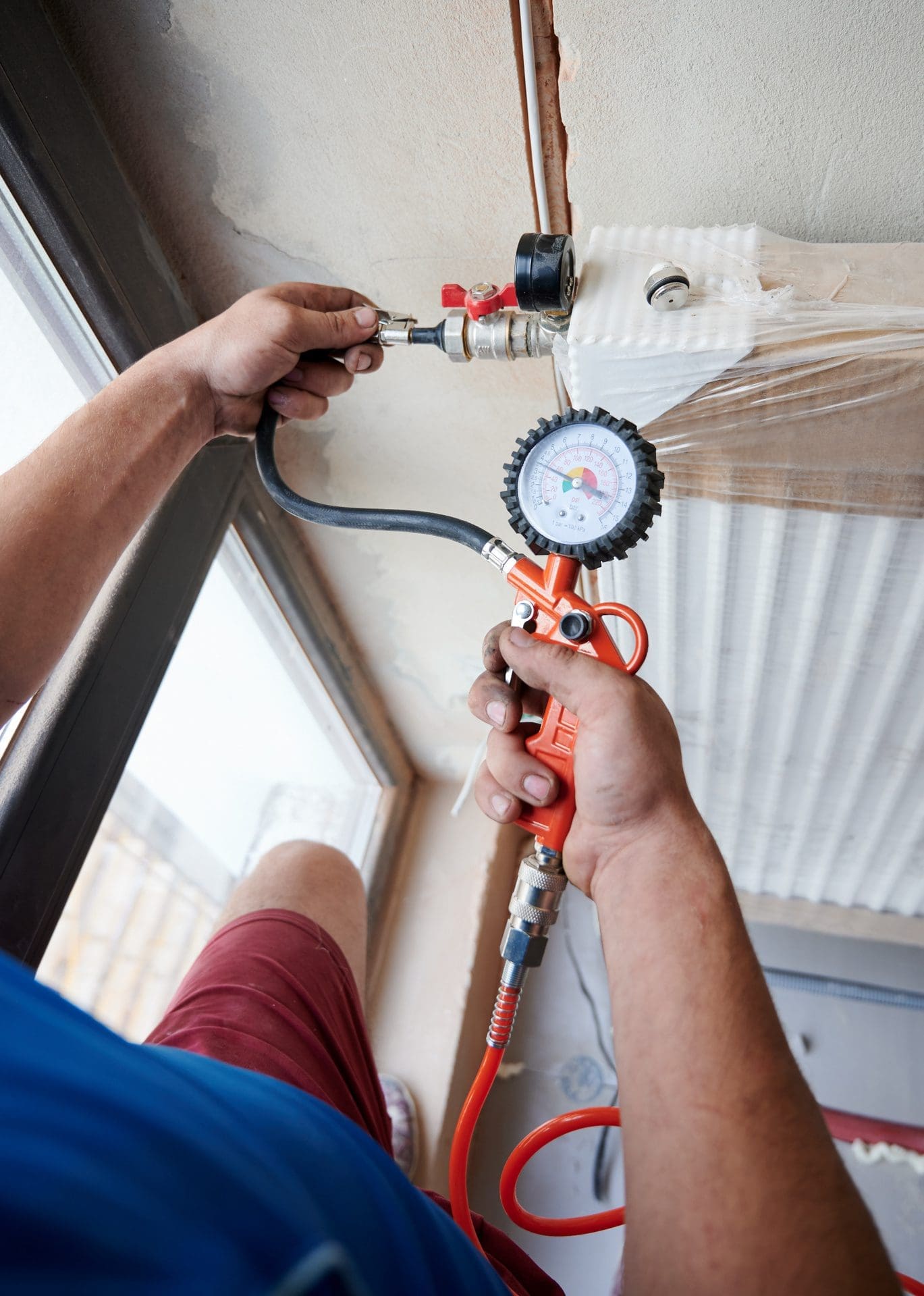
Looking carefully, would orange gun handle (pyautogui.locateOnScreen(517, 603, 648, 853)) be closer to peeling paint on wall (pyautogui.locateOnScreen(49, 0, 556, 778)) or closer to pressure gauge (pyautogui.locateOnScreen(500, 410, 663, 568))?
pressure gauge (pyautogui.locateOnScreen(500, 410, 663, 568))

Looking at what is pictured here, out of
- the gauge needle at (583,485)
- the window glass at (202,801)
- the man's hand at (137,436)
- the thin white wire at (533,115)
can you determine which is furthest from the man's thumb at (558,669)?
the window glass at (202,801)

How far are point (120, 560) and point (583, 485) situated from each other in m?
0.54

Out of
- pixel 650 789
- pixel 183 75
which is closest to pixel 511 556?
pixel 650 789

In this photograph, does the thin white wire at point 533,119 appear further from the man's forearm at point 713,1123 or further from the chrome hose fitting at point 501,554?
the man's forearm at point 713,1123

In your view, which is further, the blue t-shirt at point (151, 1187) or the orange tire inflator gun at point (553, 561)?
the orange tire inflator gun at point (553, 561)

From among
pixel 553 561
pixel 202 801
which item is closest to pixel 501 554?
pixel 553 561

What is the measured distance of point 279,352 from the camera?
760 millimetres

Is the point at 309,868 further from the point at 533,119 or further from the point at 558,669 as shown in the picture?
the point at 533,119

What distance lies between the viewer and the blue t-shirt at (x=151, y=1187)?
27 cm

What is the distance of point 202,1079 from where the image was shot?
44 centimetres

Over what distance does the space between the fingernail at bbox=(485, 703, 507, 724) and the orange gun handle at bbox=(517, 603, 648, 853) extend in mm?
29

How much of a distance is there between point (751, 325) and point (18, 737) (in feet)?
2.49

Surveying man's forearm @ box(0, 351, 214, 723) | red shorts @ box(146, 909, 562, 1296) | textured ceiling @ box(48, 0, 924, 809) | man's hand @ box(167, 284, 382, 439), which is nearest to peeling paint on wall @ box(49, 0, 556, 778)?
textured ceiling @ box(48, 0, 924, 809)

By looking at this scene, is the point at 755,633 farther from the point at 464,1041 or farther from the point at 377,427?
the point at 464,1041
